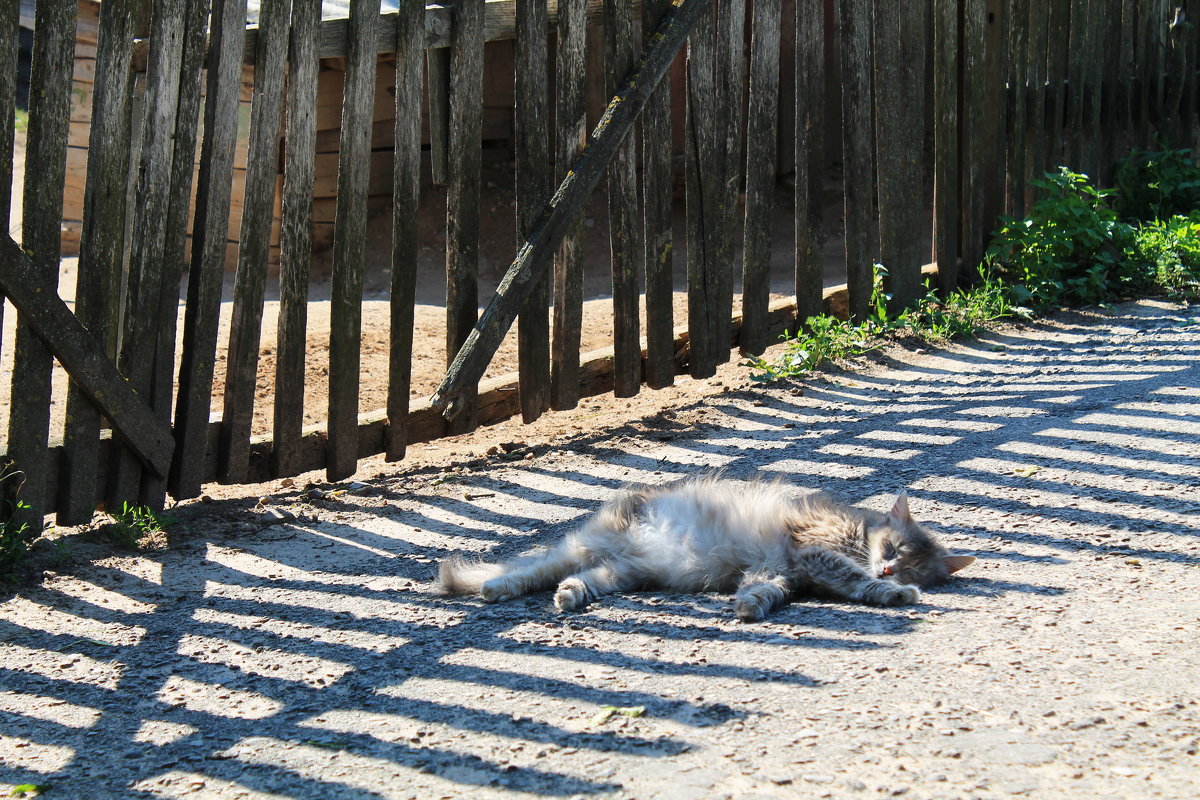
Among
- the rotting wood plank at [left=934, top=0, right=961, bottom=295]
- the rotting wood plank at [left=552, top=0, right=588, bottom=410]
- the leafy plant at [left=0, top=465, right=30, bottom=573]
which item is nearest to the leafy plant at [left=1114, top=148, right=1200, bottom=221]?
the rotting wood plank at [left=934, top=0, right=961, bottom=295]

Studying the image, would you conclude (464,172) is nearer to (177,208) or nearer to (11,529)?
(177,208)

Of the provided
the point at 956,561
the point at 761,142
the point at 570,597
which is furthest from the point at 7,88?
the point at 761,142

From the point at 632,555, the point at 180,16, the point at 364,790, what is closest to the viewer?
the point at 364,790

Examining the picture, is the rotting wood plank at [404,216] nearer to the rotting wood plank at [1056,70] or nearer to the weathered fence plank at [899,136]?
the weathered fence plank at [899,136]

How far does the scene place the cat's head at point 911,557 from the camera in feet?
11.2

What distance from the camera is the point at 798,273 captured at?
6238mm

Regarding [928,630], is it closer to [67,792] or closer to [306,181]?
[67,792]

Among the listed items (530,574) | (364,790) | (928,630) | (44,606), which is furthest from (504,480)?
(364,790)

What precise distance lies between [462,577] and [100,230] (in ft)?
5.64

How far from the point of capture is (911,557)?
343 cm

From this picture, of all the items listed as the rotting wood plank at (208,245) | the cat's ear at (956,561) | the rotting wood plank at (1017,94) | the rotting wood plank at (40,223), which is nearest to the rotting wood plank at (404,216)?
the rotting wood plank at (208,245)

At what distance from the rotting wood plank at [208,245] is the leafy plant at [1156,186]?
6.46 m

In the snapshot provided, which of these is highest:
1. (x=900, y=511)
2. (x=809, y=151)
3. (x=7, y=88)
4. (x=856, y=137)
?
(x=856, y=137)

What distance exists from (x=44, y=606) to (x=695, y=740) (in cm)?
214
